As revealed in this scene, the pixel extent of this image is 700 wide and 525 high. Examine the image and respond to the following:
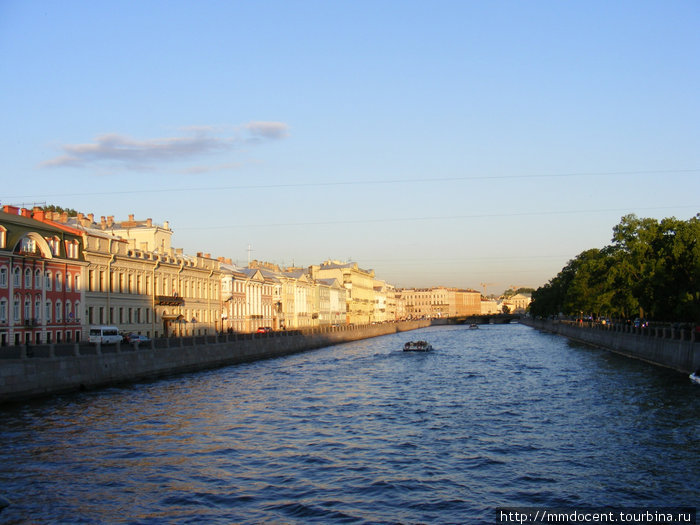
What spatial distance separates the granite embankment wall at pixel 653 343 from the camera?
4499 centimetres

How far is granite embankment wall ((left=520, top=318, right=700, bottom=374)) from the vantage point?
44994mm

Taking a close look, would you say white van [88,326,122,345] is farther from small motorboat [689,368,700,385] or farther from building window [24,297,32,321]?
small motorboat [689,368,700,385]

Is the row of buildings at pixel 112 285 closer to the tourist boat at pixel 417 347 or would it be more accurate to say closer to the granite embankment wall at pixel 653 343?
the tourist boat at pixel 417 347

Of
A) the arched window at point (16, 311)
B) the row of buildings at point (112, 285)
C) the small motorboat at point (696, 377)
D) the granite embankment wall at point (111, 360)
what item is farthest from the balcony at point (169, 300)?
the small motorboat at point (696, 377)

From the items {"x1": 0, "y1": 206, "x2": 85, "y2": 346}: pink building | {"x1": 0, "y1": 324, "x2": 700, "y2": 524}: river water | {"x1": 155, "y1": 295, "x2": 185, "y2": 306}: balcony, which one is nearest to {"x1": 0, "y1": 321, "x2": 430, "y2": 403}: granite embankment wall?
{"x1": 0, "y1": 324, "x2": 700, "y2": 524}: river water

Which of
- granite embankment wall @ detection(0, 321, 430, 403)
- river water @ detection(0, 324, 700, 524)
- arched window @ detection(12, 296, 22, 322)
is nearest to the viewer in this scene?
river water @ detection(0, 324, 700, 524)

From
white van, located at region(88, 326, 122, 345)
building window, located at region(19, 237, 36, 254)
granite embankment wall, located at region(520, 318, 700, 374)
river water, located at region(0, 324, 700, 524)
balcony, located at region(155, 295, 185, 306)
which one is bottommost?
river water, located at region(0, 324, 700, 524)

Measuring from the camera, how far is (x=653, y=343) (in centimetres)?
5409

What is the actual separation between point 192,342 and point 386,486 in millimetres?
36632

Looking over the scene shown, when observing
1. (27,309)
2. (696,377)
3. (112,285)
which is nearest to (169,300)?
(112,285)

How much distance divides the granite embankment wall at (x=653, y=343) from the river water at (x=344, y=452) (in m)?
4.07

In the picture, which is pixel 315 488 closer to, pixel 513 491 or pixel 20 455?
pixel 513 491

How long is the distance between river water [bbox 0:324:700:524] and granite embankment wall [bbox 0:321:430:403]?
1.10 metres

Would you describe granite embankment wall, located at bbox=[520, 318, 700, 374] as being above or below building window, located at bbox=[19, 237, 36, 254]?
below
